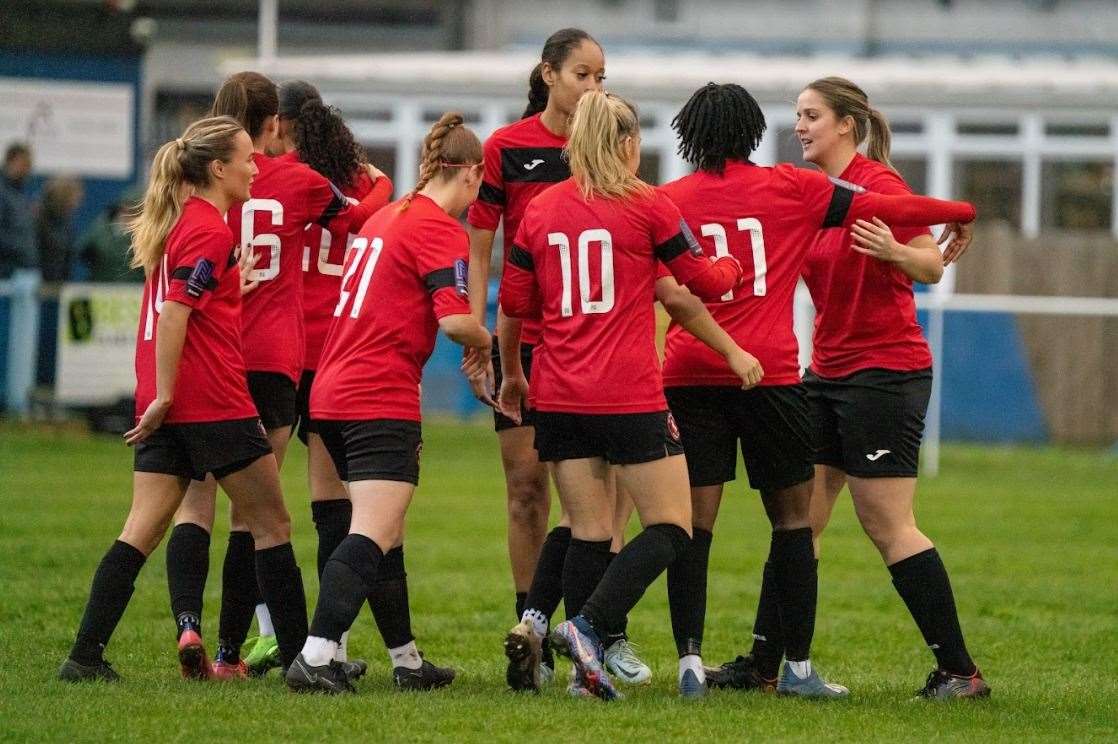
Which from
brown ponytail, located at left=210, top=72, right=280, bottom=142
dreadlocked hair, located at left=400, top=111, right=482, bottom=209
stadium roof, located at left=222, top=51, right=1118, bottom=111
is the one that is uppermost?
stadium roof, located at left=222, top=51, right=1118, bottom=111

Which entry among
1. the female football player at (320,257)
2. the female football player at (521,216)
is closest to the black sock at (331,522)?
the female football player at (320,257)

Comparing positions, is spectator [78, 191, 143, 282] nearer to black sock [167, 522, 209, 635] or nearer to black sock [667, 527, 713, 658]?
black sock [167, 522, 209, 635]

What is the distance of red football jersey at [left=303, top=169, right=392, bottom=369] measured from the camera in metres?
7.50

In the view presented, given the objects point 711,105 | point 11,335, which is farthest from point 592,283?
point 11,335

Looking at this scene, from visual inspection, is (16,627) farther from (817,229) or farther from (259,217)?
(817,229)

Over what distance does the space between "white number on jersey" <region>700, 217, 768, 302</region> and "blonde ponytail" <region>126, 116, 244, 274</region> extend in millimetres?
1667

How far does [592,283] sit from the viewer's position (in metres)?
6.54

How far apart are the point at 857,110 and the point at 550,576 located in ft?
6.46

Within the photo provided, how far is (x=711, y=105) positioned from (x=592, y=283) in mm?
738

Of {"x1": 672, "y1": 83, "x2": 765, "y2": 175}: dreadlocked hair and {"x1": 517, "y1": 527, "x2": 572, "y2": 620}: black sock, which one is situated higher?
{"x1": 672, "y1": 83, "x2": 765, "y2": 175}: dreadlocked hair

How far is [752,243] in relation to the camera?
6691mm

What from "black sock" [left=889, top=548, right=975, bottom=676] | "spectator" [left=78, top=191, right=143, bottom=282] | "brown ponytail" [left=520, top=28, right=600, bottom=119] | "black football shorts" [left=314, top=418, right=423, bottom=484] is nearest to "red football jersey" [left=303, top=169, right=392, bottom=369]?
"brown ponytail" [left=520, top=28, right=600, bottom=119]

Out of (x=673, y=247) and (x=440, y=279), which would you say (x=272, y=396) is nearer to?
(x=440, y=279)

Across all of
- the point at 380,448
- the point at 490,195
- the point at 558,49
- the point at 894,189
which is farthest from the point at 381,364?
the point at 894,189
